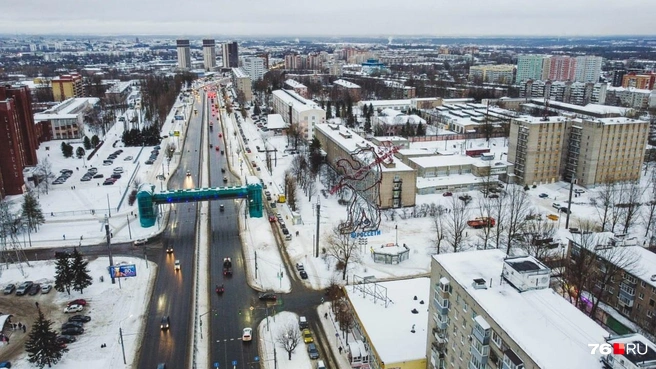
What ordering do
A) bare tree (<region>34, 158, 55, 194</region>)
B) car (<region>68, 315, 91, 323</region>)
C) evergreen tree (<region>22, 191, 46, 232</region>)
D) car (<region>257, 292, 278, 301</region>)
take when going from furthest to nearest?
1. bare tree (<region>34, 158, 55, 194</region>)
2. evergreen tree (<region>22, 191, 46, 232</region>)
3. car (<region>257, 292, 278, 301</region>)
4. car (<region>68, 315, 91, 323</region>)

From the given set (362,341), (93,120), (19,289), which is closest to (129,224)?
(19,289)

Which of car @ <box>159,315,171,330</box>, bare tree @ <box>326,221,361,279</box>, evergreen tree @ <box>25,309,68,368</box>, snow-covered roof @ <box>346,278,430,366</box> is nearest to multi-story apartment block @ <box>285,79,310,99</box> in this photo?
bare tree @ <box>326,221,361,279</box>

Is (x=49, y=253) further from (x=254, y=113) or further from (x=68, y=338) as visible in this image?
(x=254, y=113)

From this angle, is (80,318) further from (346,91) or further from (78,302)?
(346,91)

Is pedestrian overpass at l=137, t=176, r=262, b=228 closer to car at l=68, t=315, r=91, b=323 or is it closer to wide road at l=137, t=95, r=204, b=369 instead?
wide road at l=137, t=95, r=204, b=369

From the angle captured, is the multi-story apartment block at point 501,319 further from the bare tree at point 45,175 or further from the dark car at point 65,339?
the bare tree at point 45,175

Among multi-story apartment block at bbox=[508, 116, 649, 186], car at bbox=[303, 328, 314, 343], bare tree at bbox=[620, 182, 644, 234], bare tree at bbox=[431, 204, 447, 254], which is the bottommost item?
car at bbox=[303, 328, 314, 343]
